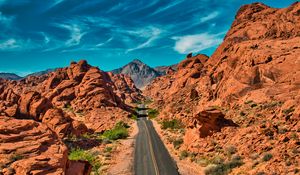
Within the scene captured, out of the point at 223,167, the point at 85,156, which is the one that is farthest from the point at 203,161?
the point at 85,156

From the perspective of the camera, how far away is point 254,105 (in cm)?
3734

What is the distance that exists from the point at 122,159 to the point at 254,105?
21.0m

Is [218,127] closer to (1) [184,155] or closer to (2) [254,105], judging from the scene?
(1) [184,155]

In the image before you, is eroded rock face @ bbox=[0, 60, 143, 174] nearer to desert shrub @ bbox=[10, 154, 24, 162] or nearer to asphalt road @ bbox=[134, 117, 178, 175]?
desert shrub @ bbox=[10, 154, 24, 162]

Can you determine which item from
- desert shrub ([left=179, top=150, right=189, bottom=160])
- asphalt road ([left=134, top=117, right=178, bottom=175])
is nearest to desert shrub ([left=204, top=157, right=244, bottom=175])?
asphalt road ([left=134, top=117, right=178, bottom=175])

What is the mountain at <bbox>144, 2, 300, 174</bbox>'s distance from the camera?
25.2 metres

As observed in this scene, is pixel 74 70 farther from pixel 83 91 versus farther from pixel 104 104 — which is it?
pixel 104 104

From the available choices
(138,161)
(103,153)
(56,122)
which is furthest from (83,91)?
(138,161)

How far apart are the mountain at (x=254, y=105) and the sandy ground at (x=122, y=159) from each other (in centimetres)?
864

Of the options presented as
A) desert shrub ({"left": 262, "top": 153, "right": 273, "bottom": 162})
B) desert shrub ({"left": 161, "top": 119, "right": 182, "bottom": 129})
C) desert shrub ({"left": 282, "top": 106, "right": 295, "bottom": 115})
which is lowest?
desert shrub ({"left": 262, "top": 153, "right": 273, "bottom": 162})

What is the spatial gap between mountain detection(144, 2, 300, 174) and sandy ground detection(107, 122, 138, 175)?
864 cm

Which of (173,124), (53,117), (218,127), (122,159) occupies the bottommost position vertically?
(122,159)

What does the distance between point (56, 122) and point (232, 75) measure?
115ft

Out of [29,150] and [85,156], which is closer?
[29,150]
